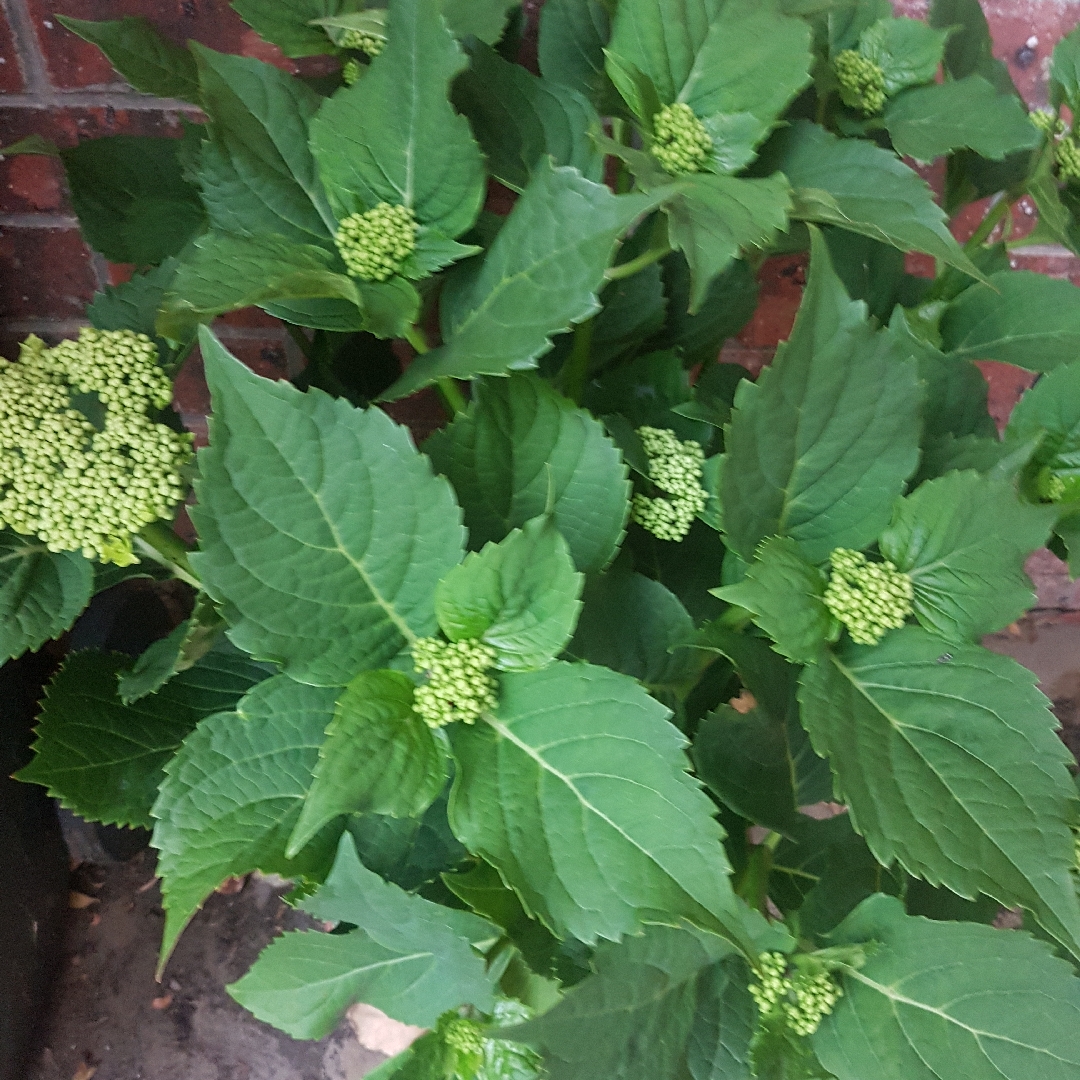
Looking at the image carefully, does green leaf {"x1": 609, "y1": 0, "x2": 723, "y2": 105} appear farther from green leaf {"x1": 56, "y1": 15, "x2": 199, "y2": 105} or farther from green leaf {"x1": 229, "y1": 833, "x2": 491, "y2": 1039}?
green leaf {"x1": 229, "y1": 833, "x2": 491, "y2": 1039}

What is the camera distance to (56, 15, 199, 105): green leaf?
1.92 feet

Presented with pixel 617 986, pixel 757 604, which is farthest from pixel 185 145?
pixel 617 986

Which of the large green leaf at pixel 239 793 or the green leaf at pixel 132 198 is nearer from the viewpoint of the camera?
the large green leaf at pixel 239 793

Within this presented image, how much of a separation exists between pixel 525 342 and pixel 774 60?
25 cm

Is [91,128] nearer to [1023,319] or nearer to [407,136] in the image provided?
[407,136]

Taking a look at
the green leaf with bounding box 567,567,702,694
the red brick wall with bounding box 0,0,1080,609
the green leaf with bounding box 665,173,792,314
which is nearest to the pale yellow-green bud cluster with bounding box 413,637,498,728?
the green leaf with bounding box 567,567,702,694

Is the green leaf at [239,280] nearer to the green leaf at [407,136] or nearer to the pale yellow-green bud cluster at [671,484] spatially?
the green leaf at [407,136]

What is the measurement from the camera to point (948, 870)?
0.45 meters

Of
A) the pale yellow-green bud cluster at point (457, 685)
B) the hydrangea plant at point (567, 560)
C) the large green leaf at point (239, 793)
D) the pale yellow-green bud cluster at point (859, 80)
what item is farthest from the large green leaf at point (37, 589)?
the pale yellow-green bud cluster at point (859, 80)

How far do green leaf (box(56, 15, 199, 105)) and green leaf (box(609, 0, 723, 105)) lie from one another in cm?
30

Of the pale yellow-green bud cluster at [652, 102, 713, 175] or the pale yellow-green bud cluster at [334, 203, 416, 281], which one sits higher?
the pale yellow-green bud cluster at [652, 102, 713, 175]

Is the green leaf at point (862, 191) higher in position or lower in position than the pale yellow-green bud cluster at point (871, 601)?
higher

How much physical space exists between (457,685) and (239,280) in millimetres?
246

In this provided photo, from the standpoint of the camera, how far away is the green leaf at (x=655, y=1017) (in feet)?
1.51
